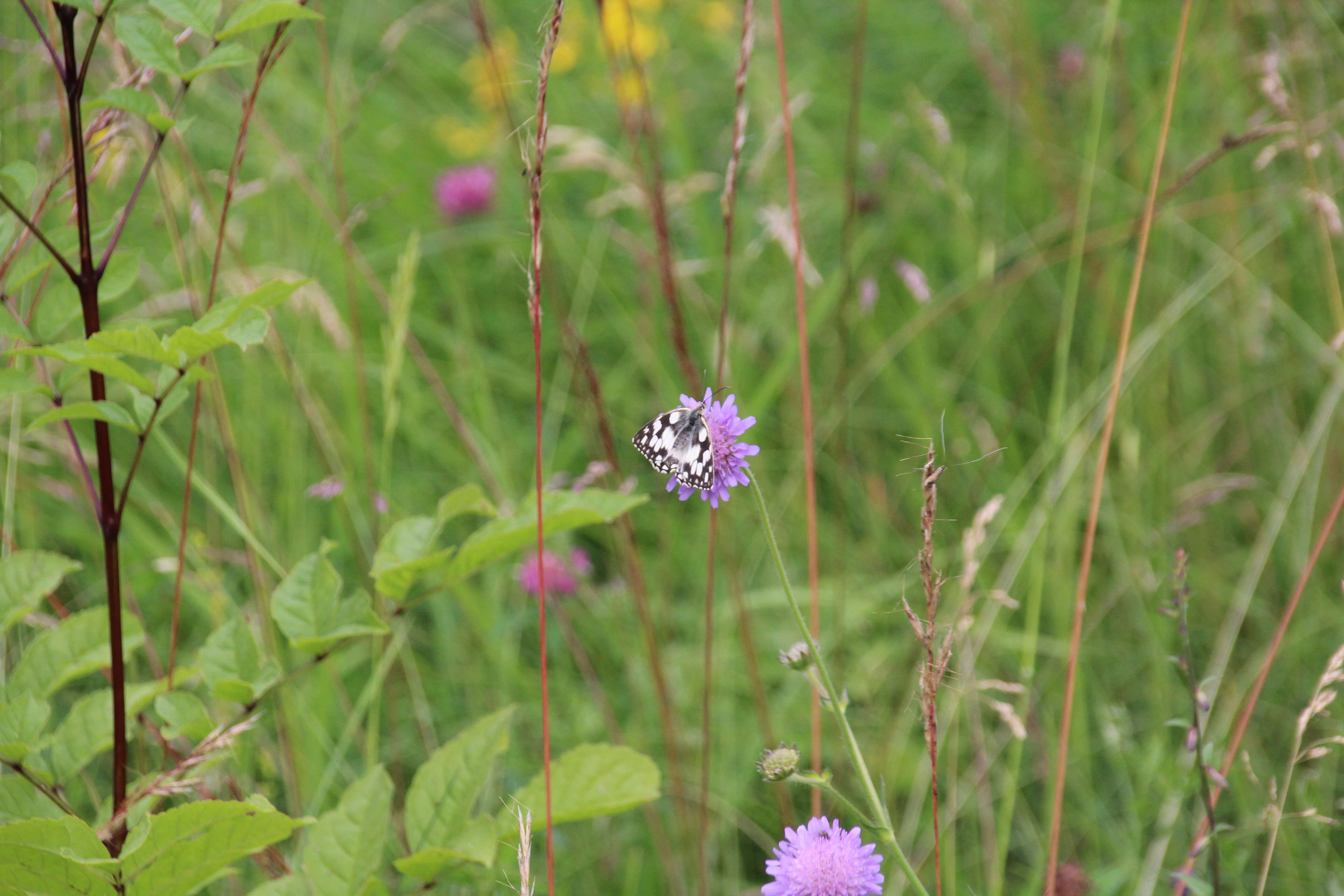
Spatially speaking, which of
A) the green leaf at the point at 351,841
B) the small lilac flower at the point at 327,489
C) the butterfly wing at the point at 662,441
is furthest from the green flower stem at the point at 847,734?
the small lilac flower at the point at 327,489

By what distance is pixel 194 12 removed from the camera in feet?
2.83

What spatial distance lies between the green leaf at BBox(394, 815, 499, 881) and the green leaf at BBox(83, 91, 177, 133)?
0.63 metres

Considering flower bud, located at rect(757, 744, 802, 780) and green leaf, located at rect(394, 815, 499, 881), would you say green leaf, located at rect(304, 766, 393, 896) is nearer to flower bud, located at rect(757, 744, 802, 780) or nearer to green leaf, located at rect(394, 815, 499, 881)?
green leaf, located at rect(394, 815, 499, 881)

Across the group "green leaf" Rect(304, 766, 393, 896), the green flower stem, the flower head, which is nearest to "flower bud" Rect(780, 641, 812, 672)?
the green flower stem

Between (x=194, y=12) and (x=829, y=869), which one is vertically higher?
(x=194, y=12)

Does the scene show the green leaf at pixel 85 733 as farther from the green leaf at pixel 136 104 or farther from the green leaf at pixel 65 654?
the green leaf at pixel 136 104

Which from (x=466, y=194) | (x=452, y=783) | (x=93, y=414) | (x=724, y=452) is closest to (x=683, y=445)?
(x=724, y=452)

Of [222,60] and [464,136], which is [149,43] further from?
[464,136]

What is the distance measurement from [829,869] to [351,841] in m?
0.41

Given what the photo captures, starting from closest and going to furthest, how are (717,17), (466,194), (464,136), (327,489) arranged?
1. (327,489)
2. (466,194)
3. (464,136)
4. (717,17)

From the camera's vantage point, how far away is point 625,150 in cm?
271

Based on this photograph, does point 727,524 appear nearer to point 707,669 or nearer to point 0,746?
point 707,669

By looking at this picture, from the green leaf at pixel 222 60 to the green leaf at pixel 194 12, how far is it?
0.02 metres

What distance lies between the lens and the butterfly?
2.83 feet
